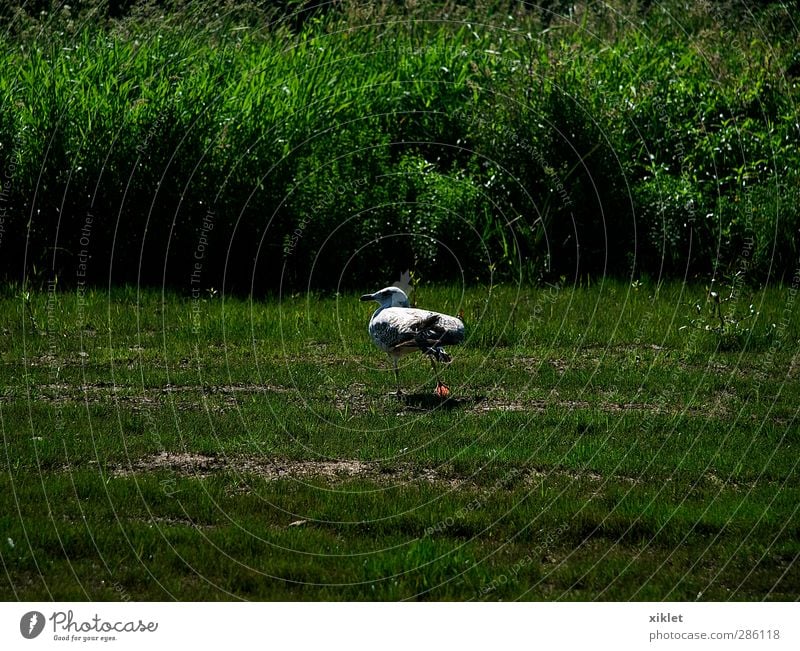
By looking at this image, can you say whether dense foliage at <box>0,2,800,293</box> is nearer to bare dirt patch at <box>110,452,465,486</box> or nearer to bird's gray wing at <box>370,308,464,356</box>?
bird's gray wing at <box>370,308,464,356</box>

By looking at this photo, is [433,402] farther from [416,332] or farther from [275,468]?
[275,468]

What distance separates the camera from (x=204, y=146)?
45.0ft

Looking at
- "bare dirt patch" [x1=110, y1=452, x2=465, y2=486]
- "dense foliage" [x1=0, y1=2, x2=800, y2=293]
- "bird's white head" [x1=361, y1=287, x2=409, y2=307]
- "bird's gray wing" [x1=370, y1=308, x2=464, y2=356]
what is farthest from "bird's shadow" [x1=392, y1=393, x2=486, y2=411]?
"dense foliage" [x1=0, y1=2, x2=800, y2=293]

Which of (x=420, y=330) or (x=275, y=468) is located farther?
(x=420, y=330)

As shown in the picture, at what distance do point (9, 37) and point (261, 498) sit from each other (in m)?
11.6

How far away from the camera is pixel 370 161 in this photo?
14.4 meters

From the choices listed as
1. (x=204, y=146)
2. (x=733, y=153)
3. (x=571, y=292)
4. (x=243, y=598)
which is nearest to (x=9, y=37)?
(x=204, y=146)

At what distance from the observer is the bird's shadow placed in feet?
31.2

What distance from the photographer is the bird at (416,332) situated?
934 cm

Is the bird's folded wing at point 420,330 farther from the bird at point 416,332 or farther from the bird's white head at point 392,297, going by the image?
the bird's white head at point 392,297

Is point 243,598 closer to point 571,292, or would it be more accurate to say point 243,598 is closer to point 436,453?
point 436,453

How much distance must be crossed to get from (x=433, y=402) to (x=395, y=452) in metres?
1.26

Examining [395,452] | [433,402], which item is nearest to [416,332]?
[433,402]

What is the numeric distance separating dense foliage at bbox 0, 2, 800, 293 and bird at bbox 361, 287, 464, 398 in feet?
11.8
